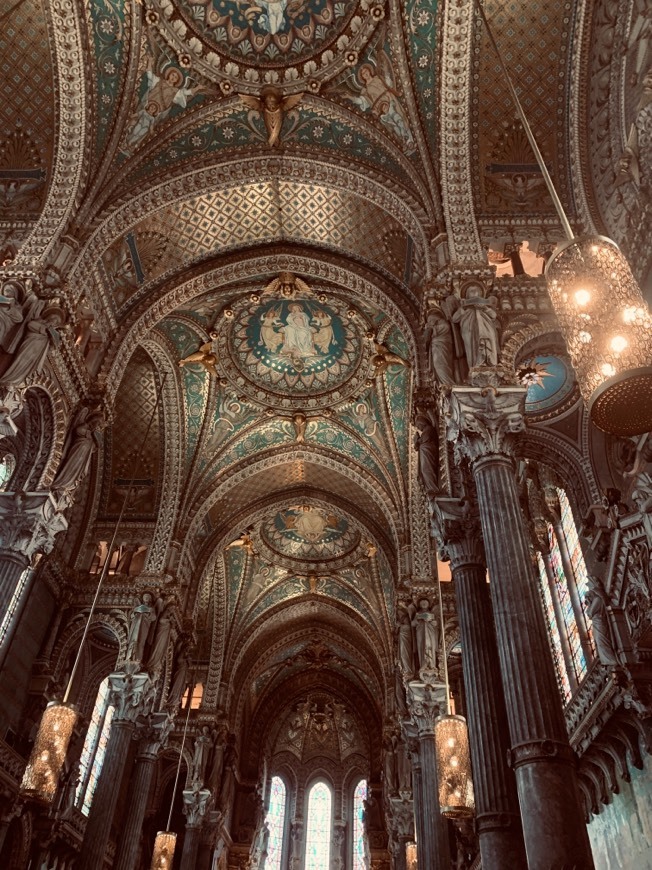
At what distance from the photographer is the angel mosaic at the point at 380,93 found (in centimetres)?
1122

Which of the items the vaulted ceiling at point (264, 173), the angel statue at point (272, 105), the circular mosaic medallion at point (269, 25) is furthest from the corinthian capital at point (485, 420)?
the circular mosaic medallion at point (269, 25)

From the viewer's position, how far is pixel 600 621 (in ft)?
29.0

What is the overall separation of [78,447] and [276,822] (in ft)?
73.5

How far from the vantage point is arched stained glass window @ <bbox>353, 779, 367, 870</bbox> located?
26.4m

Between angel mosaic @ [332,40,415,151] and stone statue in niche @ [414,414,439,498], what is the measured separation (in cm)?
437

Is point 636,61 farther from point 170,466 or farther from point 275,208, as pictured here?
point 170,466

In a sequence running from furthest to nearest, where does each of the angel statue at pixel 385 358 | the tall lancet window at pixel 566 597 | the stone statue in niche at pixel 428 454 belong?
1. the angel statue at pixel 385 358
2. the tall lancet window at pixel 566 597
3. the stone statue in niche at pixel 428 454

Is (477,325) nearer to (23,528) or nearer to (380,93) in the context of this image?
(380,93)

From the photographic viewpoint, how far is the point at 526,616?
6.50 m

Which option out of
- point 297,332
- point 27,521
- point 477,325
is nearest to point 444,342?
point 477,325

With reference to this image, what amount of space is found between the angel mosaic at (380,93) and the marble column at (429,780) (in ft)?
33.1

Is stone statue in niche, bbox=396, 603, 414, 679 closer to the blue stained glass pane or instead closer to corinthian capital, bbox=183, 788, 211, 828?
the blue stained glass pane

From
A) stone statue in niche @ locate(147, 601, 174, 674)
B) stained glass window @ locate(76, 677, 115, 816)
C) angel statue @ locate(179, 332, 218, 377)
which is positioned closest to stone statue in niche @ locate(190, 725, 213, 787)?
stained glass window @ locate(76, 677, 115, 816)

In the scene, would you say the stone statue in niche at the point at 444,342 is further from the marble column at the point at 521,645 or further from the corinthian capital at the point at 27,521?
the corinthian capital at the point at 27,521
